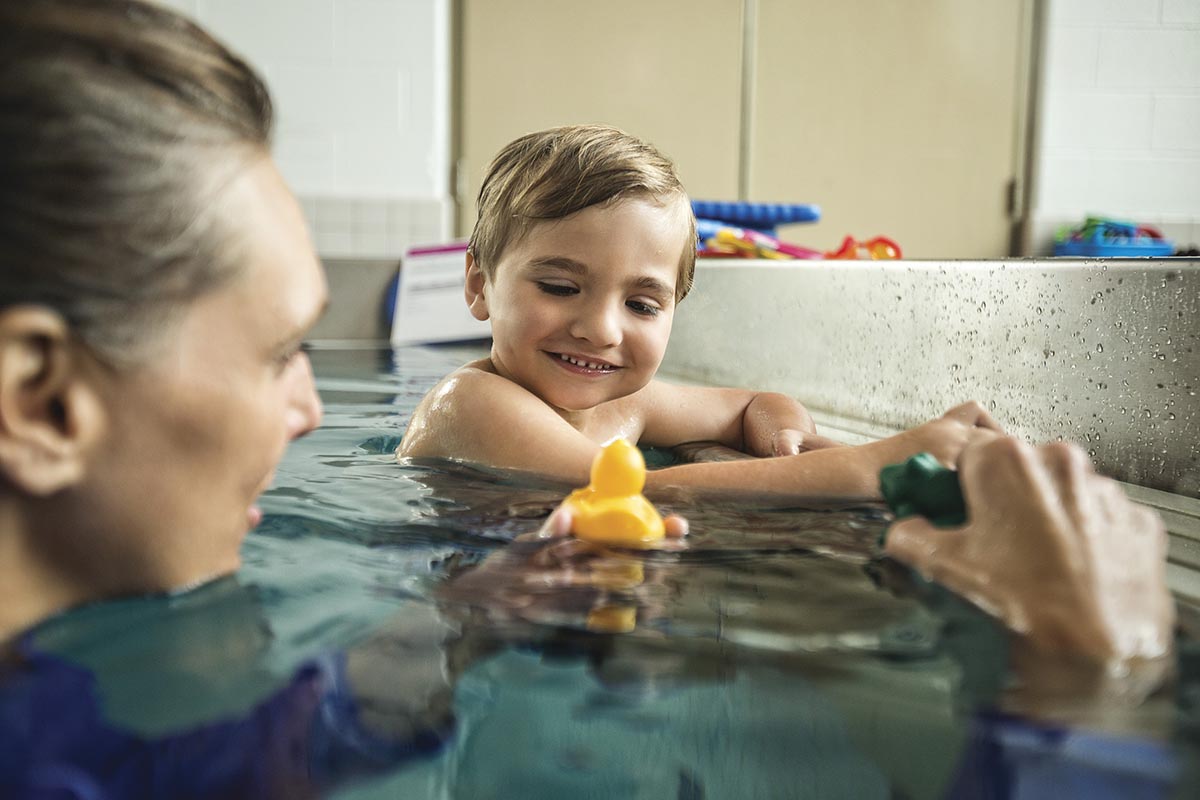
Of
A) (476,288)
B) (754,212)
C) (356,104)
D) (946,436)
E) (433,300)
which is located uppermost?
(356,104)

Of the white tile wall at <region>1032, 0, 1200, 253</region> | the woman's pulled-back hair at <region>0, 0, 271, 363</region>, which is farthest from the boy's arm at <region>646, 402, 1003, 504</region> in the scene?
the white tile wall at <region>1032, 0, 1200, 253</region>

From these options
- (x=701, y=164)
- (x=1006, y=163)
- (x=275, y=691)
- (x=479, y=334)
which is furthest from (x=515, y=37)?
(x=275, y=691)

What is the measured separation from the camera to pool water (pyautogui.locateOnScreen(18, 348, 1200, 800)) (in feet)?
1.77

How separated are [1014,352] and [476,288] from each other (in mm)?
823

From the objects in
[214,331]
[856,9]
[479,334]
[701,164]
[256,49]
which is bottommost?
[479,334]

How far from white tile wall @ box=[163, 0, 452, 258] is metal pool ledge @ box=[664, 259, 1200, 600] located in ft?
7.02

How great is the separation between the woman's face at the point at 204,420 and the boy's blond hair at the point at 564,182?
0.71m

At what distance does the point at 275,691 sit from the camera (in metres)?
0.61

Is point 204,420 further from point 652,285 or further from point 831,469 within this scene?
point 652,285

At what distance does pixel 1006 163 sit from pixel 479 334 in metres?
2.58

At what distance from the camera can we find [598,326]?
4.65 ft

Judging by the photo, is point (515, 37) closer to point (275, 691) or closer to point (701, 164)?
point (701, 164)

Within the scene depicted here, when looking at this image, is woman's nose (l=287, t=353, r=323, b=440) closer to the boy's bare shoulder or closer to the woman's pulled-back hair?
the woman's pulled-back hair

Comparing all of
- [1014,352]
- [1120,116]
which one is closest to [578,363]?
[1014,352]
